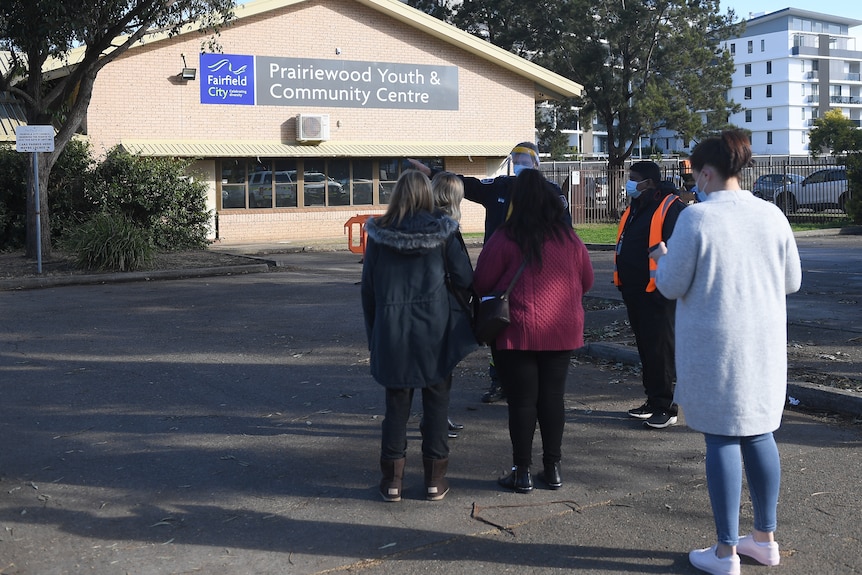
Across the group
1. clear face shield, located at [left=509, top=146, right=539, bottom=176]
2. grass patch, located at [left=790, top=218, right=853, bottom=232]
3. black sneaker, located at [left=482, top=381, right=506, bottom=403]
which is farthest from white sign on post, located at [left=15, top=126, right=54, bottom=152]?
grass patch, located at [left=790, top=218, right=853, bottom=232]

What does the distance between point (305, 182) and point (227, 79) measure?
3591 mm

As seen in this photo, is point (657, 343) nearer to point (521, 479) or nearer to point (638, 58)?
point (521, 479)

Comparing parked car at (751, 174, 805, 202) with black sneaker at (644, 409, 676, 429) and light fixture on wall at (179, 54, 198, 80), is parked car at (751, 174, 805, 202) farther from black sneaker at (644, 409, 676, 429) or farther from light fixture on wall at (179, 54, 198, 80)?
black sneaker at (644, 409, 676, 429)

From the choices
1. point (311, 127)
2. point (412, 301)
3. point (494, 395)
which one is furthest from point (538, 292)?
point (311, 127)

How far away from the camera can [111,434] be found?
252 inches

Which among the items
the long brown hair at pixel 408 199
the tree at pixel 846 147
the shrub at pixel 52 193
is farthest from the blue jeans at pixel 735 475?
the tree at pixel 846 147

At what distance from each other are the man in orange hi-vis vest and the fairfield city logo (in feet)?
65.1

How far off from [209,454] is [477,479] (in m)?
1.76

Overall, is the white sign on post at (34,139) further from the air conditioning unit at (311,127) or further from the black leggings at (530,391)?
the black leggings at (530,391)

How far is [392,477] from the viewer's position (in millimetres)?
4988

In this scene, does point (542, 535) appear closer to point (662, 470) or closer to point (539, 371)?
point (539, 371)

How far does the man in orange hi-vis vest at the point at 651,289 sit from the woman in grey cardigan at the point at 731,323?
89.4 inches

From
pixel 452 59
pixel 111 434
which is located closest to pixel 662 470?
pixel 111 434

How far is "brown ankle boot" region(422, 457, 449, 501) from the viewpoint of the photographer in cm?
501
